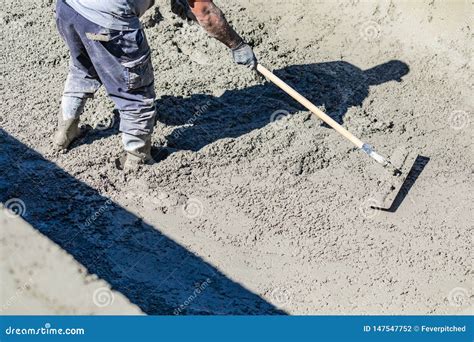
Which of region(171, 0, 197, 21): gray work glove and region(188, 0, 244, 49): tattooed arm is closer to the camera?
region(188, 0, 244, 49): tattooed arm

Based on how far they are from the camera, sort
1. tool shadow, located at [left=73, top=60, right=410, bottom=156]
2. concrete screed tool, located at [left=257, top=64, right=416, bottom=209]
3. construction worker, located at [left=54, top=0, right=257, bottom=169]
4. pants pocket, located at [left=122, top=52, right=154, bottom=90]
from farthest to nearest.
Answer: tool shadow, located at [left=73, top=60, right=410, bottom=156], concrete screed tool, located at [left=257, top=64, right=416, bottom=209], pants pocket, located at [left=122, top=52, right=154, bottom=90], construction worker, located at [left=54, top=0, right=257, bottom=169]

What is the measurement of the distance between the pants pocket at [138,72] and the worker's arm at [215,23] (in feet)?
1.25

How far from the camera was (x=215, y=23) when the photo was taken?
17.2 ft

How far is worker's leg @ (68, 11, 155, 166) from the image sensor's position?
5.16 meters

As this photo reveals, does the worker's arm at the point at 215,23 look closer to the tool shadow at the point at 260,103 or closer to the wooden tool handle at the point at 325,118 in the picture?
the wooden tool handle at the point at 325,118

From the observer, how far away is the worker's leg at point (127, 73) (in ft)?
16.9

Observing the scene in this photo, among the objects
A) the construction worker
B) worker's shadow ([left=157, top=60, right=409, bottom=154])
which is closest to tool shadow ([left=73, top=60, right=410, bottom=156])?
worker's shadow ([left=157, top=60, right=409, bottom=154])

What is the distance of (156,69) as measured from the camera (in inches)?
257

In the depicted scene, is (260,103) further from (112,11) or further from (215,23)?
(112,11)

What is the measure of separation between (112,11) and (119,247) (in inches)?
56.3

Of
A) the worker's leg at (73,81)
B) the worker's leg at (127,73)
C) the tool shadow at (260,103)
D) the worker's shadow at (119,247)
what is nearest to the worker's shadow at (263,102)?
the tool shadow at (260,103)

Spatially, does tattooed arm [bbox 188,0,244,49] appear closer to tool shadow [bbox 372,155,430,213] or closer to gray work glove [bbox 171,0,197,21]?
gray work glove [bbox 171,0,197,21]

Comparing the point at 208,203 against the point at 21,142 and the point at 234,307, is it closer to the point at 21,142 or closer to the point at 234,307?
the point at 234,307

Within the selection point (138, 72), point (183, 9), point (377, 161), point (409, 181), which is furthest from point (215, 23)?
point (409, 181)
